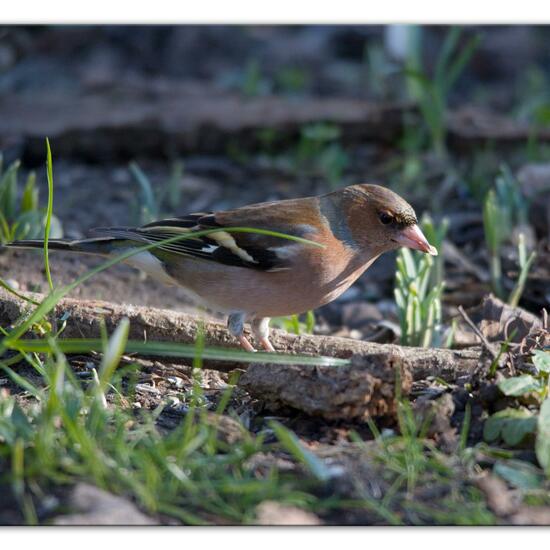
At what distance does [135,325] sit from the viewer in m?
4.39

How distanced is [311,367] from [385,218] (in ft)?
4.76

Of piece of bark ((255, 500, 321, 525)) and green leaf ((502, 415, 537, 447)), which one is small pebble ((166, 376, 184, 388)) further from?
green leaf ((502, 415, 537, 447))

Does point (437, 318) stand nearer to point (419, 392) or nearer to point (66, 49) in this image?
point (419, 392)

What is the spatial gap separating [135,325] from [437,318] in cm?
156

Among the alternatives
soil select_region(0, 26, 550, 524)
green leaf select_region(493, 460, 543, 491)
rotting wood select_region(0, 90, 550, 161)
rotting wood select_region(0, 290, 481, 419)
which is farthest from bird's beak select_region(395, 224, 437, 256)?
rotting wood select_region(0, 90, 550, 161)

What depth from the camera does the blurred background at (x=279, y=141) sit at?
577cm

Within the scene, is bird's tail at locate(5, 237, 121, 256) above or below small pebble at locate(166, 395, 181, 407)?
above

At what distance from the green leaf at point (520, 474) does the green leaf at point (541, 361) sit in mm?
483

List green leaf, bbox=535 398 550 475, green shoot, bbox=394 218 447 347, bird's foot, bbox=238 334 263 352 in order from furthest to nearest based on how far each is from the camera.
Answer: green shoot, bbox=394 218 447 347, bird's foot, bbox=238 334 263 352, green leaf, bbox=535 398 550 475

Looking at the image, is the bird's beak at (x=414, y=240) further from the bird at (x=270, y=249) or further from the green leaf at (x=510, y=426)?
the green leaf at (x=510, y=426)

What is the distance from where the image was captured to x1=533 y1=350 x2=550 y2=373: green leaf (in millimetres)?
3639

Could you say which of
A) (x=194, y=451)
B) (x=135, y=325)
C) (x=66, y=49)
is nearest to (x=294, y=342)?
(x=135, y=325)

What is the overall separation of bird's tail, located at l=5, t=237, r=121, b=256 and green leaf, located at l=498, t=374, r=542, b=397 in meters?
2.32

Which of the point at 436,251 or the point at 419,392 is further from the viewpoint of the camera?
the point at 436,251
